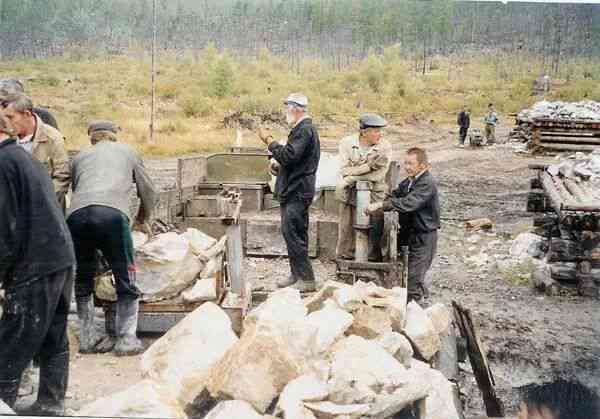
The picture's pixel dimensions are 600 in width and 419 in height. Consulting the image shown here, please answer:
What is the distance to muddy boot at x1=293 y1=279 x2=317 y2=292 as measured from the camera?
4.70 m

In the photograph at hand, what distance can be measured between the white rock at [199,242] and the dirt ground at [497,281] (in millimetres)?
446

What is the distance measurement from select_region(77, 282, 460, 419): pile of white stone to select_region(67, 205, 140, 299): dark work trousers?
0.37 meters

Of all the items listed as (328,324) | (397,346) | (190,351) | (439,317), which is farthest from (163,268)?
(439,317)

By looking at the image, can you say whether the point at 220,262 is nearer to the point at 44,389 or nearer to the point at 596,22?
the point at 44,389

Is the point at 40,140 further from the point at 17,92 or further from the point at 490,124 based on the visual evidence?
the point at 490,124

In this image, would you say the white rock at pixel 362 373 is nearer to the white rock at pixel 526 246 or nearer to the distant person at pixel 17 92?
the white rock at pixel 526 246

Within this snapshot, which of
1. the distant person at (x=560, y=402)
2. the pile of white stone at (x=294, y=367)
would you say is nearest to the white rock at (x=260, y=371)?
the pile of white stone at (x=294, y=367)

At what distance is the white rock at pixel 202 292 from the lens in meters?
4.20

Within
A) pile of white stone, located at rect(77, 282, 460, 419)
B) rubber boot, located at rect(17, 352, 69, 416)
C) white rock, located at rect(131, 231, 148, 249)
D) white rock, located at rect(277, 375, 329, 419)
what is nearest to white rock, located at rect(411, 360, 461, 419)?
pile of white stone, located at rect(77, 282, 460, 419)

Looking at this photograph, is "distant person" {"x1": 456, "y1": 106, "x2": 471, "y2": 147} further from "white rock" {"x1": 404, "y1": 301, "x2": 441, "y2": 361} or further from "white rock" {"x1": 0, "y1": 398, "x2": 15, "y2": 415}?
"white rock" {"x1": 0, "y1": 398, "x2": 15, "y2": 415}

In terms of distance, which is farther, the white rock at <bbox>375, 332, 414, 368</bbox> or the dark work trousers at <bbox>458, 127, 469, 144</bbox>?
the dark work trousers at <bbox>458, 127, 469, 144</bbox>

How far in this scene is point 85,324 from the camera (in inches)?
159

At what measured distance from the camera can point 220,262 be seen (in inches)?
174

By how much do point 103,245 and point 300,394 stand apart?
124cm
